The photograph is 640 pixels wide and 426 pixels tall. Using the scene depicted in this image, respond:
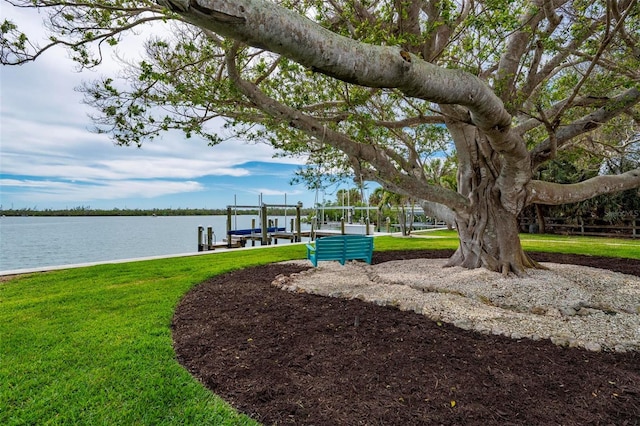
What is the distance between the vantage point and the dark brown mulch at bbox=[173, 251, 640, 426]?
2.37 m

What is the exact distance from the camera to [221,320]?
4277 millimetres

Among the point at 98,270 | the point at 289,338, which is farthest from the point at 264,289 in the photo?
the point at 98,270

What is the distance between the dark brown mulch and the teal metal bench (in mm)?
2538

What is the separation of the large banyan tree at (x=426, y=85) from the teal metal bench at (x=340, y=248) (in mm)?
1506

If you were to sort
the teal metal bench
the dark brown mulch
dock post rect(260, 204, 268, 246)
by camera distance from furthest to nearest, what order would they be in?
dock post rect(260, 204, 268, 246)
the teal metal bench
the dark brown mulch

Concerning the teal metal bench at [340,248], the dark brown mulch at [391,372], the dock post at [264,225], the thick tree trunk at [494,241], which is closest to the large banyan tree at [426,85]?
the thick tree trunk at [494,241]

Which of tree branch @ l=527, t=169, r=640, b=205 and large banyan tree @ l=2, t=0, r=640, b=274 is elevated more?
large banyan tree @ l=2, t=0, r=640, b=274

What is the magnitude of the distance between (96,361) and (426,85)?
154 inches

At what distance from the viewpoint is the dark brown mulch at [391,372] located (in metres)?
2.37

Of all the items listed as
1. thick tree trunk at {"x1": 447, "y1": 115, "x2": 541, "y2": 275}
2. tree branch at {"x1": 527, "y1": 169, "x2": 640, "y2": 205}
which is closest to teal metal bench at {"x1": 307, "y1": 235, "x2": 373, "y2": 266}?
thick tree trunk at {"x1": 447, "y1": 115, "x2": 541, "y2": 275}

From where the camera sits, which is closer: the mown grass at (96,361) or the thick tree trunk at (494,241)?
the mown grass at (96,361)

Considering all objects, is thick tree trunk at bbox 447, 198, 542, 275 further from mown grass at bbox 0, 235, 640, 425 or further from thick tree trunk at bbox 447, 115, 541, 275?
mown grass at bbox 0, 235, 640, 425

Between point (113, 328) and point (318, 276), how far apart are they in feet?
12.4

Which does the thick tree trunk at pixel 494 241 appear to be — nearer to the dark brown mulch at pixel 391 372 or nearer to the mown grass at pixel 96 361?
the dark brown mulch at pixel 391 372
